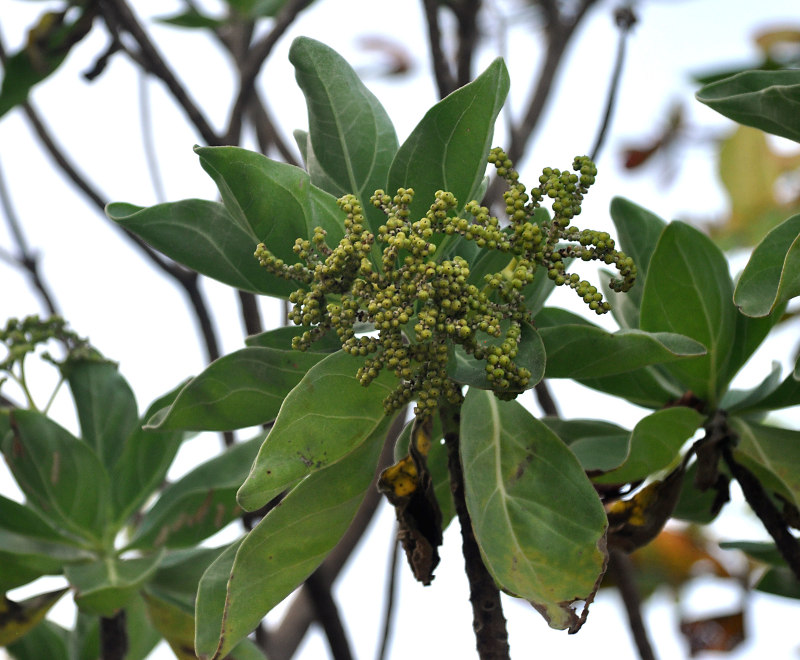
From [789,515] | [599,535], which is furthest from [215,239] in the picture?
[789,515]

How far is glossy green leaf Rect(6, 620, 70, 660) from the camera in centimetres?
149

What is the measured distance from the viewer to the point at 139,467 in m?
1.42

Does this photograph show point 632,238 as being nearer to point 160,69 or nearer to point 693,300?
point 693,300

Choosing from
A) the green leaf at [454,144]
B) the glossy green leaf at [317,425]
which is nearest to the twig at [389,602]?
the glossy green leaf at [317,425]

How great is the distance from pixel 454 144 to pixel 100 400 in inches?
28.5

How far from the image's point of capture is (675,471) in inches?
44.3

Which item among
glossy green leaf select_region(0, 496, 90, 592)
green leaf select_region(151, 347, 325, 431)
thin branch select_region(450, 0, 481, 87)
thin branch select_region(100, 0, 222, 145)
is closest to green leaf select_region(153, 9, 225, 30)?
thin branch select_region(100, 0, 222, 145)

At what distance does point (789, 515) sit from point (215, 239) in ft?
2.41

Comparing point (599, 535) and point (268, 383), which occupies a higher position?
point (268, 383)

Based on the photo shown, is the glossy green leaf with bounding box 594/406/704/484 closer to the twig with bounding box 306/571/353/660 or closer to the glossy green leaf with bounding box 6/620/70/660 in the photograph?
the twig with bounding box 306/571/353/660

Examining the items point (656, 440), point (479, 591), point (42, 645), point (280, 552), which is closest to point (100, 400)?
point (42, 645)

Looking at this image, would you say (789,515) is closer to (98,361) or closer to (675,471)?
(675,471)

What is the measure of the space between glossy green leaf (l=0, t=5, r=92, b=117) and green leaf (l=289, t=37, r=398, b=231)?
91 centimetres

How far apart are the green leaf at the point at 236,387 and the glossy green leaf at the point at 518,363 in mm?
152
